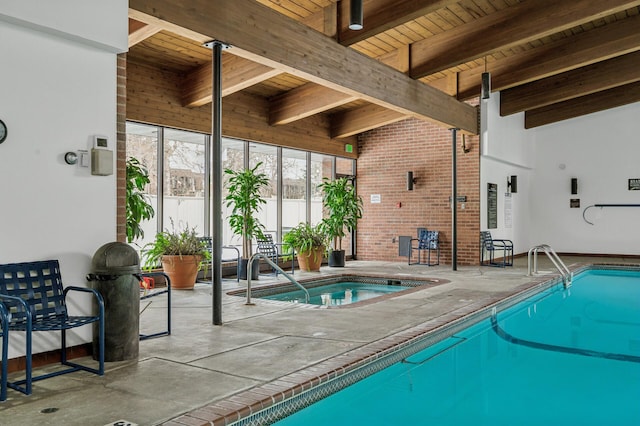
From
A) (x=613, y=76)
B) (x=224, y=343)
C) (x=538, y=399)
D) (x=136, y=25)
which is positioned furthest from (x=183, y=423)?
(x=613, y=76)

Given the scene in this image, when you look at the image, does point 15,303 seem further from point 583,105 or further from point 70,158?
point 583,105

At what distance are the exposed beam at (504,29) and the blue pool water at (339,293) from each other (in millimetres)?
3405

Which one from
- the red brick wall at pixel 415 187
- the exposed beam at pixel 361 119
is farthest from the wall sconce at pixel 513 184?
the exposed beam at pixel 361 119

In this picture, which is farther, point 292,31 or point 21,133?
point 292,31

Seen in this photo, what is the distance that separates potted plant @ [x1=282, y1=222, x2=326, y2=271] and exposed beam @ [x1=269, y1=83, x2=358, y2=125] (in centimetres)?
206

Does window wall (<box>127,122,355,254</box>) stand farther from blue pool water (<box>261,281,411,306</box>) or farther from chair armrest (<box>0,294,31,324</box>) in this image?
chair armrest (<box>0,294,31,324</box>)

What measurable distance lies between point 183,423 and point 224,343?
171 centimetres

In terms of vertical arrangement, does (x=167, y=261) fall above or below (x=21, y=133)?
below

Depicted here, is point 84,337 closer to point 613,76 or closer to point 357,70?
point 357,70

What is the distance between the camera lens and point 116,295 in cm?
386

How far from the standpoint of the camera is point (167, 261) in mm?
7633

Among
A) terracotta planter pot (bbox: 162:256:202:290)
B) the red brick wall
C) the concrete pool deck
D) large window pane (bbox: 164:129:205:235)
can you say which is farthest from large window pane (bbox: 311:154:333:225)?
the concrete pool deck

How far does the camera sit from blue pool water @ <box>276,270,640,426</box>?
347 cm

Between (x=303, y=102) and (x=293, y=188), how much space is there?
7.10ft
